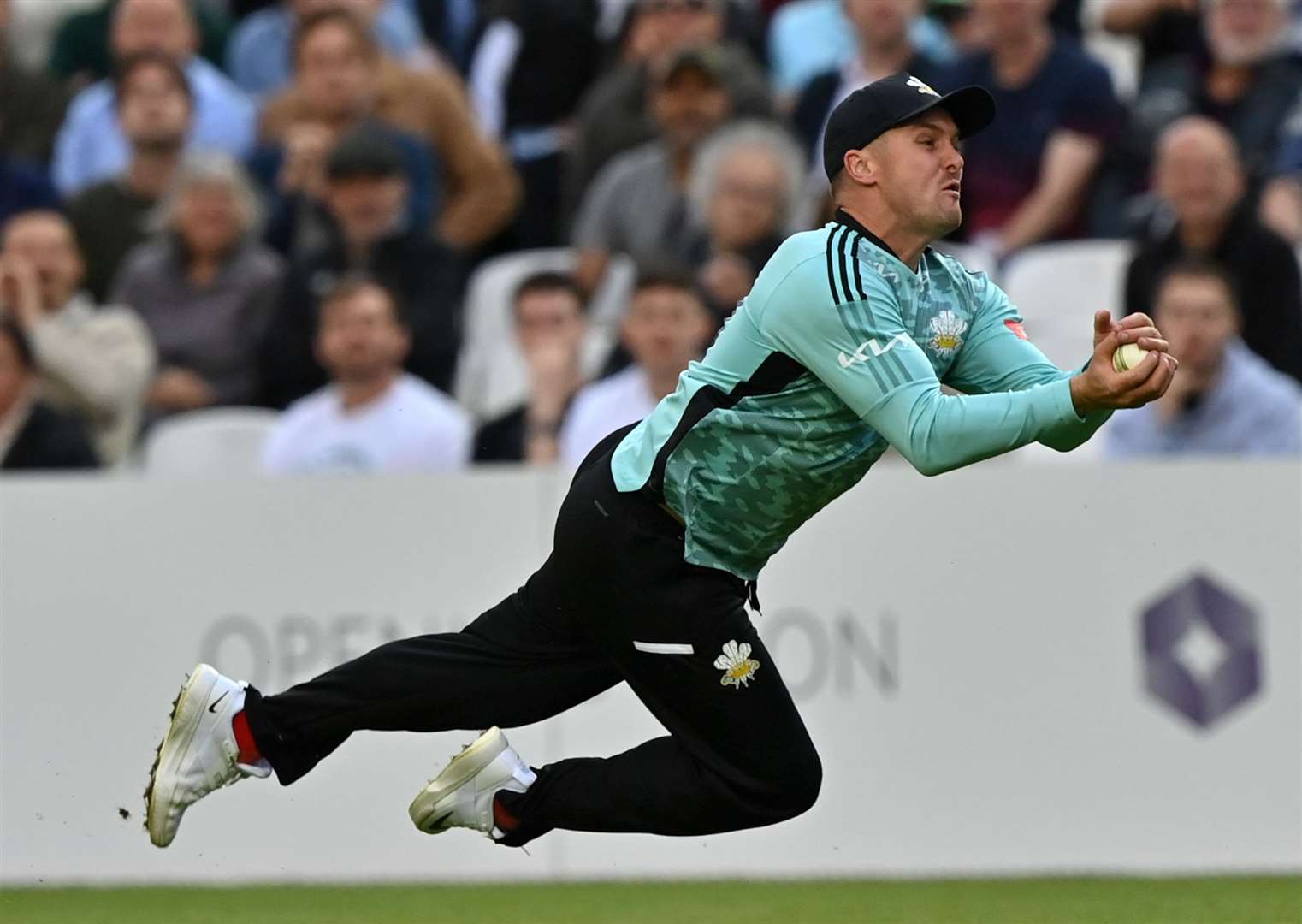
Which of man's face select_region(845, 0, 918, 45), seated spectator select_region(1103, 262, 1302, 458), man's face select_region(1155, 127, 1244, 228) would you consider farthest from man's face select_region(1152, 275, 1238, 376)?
man's face select_region(845, 0, 918, 45)

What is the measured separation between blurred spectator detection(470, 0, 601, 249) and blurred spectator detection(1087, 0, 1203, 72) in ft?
8.72

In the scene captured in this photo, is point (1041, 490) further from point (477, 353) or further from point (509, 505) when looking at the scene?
point (477, 353)

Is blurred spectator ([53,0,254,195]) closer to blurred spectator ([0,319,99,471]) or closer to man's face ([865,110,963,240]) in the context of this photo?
blurred spectator ([0,319,99,471])

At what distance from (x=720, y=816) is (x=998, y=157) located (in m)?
5.54

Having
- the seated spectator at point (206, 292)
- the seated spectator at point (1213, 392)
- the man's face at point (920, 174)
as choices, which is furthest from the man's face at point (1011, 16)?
the man's face at point (920, 174)

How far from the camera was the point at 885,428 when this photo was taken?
5.11 m

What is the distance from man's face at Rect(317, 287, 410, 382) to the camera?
9.80 m

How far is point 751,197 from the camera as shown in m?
10.1

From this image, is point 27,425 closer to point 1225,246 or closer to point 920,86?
point 1225,246

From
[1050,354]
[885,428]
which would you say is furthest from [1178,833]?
[885,428]

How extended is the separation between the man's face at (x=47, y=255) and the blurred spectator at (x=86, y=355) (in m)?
0.01

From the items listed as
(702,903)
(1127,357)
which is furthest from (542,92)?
(1127,357)

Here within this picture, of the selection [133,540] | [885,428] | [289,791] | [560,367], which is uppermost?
[885,428]

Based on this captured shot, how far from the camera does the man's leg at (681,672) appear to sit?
5.61 m
